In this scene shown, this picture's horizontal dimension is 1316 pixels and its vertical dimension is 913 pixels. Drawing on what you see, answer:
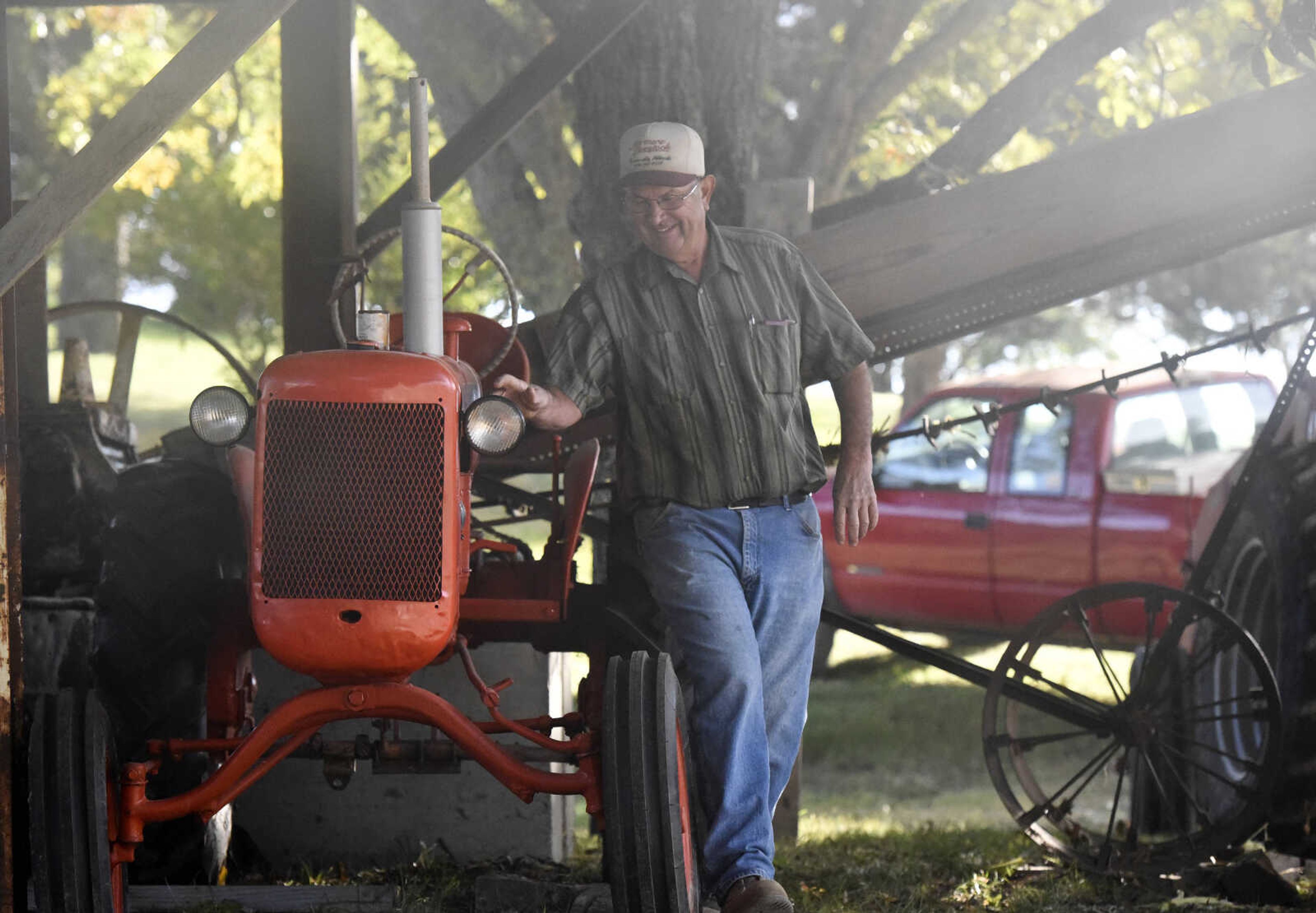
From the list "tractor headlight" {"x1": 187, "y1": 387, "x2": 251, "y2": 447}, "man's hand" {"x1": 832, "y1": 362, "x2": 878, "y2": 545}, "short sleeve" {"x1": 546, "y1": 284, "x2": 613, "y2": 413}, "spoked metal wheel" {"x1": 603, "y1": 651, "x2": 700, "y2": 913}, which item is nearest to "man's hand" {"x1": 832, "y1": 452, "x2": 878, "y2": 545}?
"man's hand" {"x1": 832, "y1": 362, "x2": 878, "y2": 545}

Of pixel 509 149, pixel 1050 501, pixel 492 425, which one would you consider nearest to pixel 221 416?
pixel 492 425

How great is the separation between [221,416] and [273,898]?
1.59 m

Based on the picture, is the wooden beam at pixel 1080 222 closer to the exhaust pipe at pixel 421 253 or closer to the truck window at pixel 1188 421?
the exhaust pipe at pixel 421 253

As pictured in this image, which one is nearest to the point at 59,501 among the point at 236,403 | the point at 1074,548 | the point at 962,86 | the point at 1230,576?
the point at 236,403

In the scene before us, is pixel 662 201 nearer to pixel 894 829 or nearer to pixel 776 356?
pixel 776 356

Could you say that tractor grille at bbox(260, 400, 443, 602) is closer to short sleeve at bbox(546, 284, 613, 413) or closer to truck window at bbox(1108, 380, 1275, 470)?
short sleeve at bbox(546, 284, 613, 413)

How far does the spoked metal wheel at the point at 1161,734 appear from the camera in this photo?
4785 millimetres

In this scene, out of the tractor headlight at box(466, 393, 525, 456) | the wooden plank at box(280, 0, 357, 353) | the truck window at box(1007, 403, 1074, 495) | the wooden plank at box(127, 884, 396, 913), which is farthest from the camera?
the truck window at box(1007, 403, 1074, 495)

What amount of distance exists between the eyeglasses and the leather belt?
0.79 meters

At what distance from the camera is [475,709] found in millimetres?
5418

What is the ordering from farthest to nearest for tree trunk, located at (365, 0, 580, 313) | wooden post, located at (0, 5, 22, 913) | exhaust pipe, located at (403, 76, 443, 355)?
tree trunk, located at (365, 0, 580, 313)
exhaust pipe, located at (403, 76, 443, 355)
wooden post, located at (0, 5, 22, 913)

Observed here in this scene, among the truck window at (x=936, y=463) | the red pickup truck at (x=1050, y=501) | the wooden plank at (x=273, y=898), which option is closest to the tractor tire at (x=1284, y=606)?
the wooden plank at (x=273, y=898)

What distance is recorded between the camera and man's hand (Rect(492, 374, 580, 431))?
13.0ft

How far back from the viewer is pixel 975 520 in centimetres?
1021
